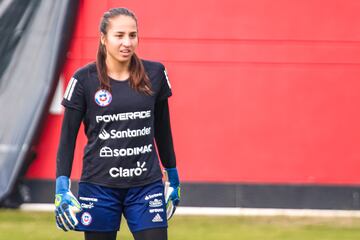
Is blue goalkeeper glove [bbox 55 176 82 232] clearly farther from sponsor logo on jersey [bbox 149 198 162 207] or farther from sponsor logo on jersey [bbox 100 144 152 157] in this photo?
sponsor logo on jersey [bbox 149 198 162 207]

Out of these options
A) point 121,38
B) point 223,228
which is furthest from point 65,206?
point 223,228

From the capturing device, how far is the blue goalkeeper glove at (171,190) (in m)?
5.13

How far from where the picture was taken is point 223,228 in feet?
26.2

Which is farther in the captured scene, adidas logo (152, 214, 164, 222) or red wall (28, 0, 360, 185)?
red wall (28, 0, 360, 185)

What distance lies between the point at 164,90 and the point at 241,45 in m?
3.83

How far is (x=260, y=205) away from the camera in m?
8.73

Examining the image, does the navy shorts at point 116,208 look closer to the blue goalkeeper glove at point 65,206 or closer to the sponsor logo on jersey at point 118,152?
the blue goalkeeper glove at point 65,206

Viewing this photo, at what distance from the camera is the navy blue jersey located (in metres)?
4.71

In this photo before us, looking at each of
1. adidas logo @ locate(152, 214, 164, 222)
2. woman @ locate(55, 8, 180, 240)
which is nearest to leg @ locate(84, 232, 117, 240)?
woman @ locate(55, 8, 180, 240)

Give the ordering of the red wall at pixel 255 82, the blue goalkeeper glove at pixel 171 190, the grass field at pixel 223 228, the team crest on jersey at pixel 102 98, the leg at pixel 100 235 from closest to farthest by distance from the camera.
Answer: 1. the team crest on jersey at pixel 102 98
2. the leg at pixel 100 235
3. the blue goalkeeper glove at pixel 171 190
4. the grass field at pixel 223 228
5. the red wall at pixel 255 82

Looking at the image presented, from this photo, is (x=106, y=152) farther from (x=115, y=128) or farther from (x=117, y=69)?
(x=117, y=69)

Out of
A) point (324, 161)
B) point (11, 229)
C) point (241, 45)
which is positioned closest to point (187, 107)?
point (241, 45)

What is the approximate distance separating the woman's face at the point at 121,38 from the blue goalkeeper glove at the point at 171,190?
74cm

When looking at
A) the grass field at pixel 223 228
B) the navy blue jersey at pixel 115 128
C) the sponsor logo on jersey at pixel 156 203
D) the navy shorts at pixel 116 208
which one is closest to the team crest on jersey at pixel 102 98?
the navy blue jersey at pixel 115 128
